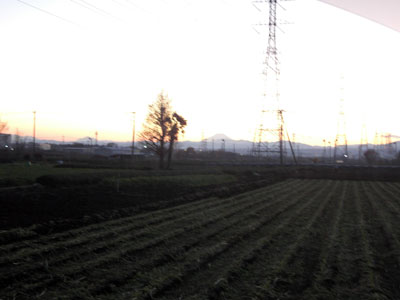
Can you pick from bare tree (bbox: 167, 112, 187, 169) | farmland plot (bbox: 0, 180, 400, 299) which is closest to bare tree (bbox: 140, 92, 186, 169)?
bare tree (bbox: 167, 112, 187, 169)

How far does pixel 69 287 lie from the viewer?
6090 mm

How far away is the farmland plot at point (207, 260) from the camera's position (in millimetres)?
6219

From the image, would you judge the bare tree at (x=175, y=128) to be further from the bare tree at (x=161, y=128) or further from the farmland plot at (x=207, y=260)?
the farmland plot at (x=207, y=260)

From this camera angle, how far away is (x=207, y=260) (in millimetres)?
8070

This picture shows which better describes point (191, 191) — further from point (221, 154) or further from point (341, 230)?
point (221, 154)

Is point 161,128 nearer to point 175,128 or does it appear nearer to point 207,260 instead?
point 175,128

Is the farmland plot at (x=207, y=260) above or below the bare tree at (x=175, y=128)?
below

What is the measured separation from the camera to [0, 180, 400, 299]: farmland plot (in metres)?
6.22

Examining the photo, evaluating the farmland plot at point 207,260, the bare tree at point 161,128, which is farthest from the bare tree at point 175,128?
the farmland plot at point 207,260

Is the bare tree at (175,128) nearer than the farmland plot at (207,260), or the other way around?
the farmland plot at (207,260)

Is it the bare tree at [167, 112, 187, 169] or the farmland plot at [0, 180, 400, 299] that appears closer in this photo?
the farmland plot at [0, 180, 400, 299]

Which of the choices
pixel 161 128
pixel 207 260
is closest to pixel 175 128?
Result: pixel 161 128

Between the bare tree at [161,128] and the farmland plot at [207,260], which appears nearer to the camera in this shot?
the farmland plot at [207,260]

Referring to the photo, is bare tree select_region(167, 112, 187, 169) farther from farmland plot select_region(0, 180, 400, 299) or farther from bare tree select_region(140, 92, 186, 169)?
farmland plot select_region(0, 180, 400, 299)
